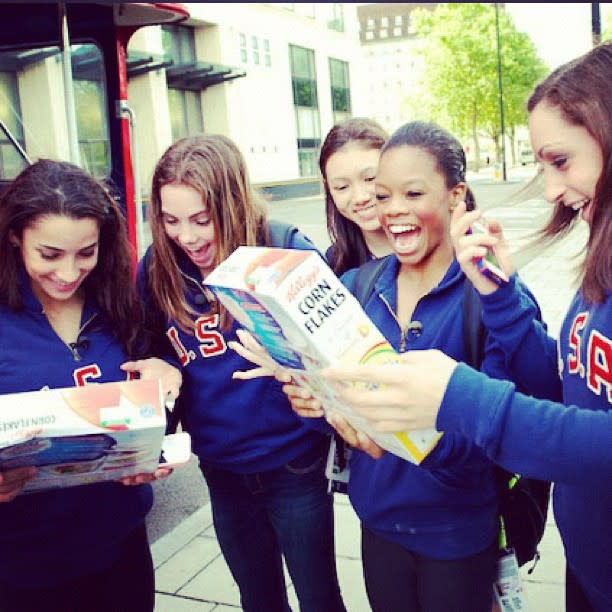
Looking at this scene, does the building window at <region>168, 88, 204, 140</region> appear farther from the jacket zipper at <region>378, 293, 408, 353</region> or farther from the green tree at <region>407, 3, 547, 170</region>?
the jacket zipper at <region>378, 293, 408, 353</region>

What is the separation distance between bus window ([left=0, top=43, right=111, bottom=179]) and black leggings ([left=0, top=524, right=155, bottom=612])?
9.20ft

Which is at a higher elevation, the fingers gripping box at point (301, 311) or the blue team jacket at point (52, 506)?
the fingers gripping box at point (301, 311)

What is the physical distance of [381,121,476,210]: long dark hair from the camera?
1757mm

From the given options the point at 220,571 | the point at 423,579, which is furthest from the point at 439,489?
the point at 220,571

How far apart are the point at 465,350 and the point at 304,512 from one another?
31.0 inches

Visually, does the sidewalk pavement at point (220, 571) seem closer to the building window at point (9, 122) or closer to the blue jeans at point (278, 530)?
the blue jeans at point (278, 530)

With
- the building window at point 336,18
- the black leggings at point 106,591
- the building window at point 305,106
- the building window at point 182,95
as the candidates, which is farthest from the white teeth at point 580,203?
the building window at point 336,18

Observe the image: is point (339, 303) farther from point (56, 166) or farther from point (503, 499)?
point (56, 166)

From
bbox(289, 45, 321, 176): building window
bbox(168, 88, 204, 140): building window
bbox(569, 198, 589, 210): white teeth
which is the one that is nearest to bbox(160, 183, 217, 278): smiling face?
bbox(569, 198, 589, 210): white teeth

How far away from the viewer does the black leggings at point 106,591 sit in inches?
71.6

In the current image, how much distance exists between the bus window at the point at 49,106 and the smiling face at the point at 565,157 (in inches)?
132

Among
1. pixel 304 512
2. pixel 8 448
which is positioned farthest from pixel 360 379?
pixel 304 512

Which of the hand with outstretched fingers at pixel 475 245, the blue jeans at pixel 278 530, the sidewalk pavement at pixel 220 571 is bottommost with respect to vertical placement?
the sidewalk pavement at pixel 220 571

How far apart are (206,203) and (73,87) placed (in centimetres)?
283
